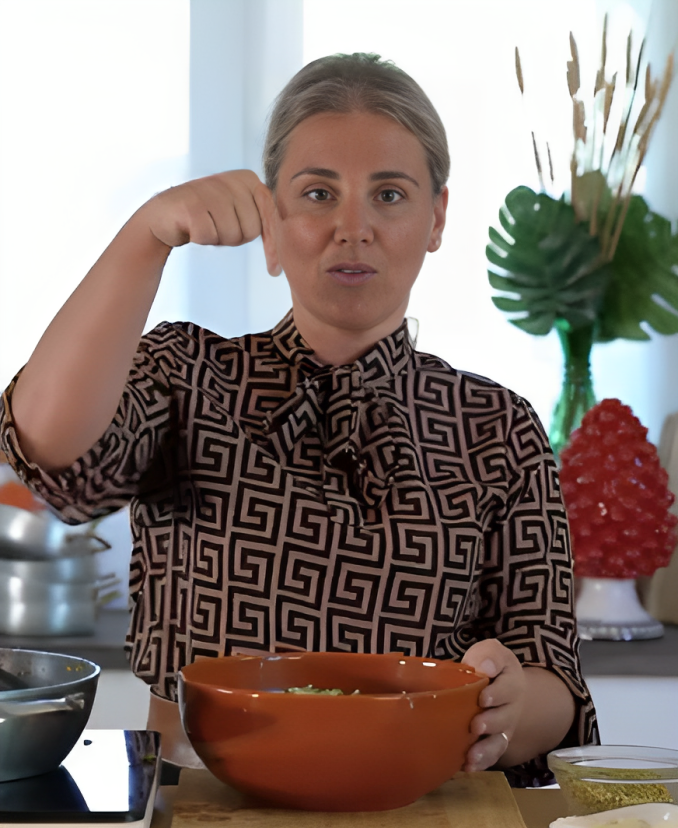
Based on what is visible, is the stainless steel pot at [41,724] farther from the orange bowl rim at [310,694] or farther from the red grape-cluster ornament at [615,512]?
the red grape-cluster ornament at [615,512]

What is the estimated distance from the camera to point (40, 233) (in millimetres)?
2037

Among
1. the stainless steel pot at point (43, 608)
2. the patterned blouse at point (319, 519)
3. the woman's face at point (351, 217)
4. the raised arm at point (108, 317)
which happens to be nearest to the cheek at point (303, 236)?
the woman's face at point (351, 217)

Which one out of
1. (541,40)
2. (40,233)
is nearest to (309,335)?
(40,233)

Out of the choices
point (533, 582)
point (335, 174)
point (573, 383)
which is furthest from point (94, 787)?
point (573, 383)

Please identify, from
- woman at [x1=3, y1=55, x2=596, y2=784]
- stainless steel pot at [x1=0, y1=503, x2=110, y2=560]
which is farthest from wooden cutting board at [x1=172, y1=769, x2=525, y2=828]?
stainless steel pot at [x1=0, y1=503, x2=110, y2=560]

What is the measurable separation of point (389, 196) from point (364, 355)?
16cm

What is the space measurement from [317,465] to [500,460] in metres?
0.18

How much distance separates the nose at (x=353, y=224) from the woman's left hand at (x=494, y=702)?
412 mm

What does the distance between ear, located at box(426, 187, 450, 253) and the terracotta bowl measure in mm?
559

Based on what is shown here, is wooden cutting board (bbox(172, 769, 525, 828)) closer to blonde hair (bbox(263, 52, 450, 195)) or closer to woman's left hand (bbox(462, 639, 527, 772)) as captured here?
woman's left hand (bbox(462, 639, 527, 772))

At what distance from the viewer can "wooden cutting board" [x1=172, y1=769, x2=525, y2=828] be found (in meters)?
0.62

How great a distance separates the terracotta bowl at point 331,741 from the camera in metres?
0.60

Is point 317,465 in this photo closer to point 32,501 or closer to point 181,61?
point 32,501

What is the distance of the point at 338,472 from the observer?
1.01 meters
